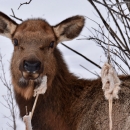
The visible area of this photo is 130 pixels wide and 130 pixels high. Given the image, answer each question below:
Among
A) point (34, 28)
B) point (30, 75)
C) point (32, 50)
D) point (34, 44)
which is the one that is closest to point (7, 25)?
point (34, 28)

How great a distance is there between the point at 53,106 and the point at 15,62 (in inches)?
33.3

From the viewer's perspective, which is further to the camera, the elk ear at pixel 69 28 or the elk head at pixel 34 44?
the elk ear at pixel 69 28

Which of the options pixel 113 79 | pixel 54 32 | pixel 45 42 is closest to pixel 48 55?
Answer: pixel 45 42

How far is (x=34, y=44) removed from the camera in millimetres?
4926

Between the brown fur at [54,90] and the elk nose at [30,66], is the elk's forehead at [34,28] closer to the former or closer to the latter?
the brown fur at [54,90]

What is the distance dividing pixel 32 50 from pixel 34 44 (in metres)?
0.16

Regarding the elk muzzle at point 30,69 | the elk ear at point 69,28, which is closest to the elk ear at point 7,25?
the elk ear at point 69,28

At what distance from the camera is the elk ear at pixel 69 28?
18.1 feet

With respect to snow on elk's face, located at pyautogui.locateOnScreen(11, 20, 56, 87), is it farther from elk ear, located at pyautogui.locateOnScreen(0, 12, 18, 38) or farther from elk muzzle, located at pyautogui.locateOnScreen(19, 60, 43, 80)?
elk ear, located at pyautogui.locateOnScreen(0, 12, 18, 38)

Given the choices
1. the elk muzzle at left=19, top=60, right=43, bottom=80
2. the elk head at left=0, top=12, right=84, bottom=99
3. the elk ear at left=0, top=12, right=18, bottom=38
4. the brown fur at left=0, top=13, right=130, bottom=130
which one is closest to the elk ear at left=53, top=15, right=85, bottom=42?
the elk head at left=0, top=12, right=84, bottom=99

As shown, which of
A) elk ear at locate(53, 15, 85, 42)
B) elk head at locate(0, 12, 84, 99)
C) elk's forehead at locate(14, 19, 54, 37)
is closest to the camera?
elk head at locate(0, 12, 84, 99)

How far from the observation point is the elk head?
462cm

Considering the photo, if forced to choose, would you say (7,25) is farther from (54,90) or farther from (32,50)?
(54,90)

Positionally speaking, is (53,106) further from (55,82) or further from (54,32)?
(54,32)
